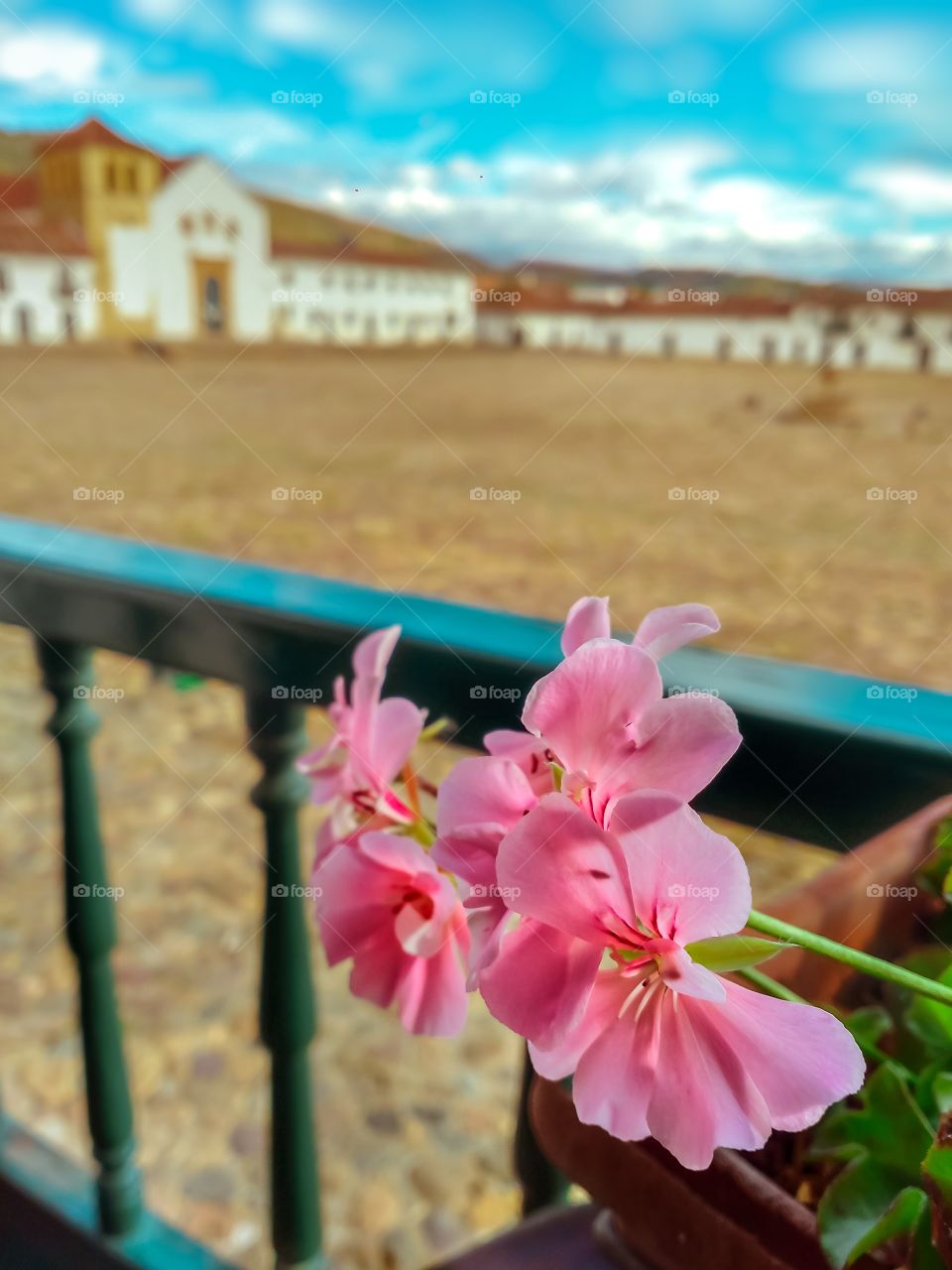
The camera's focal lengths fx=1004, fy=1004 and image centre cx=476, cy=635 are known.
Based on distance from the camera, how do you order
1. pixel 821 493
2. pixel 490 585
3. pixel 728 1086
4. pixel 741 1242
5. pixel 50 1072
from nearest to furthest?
1. pixel 728 1086
2. pixel 741 1242
3. pixel 50 1072
4. pixel 490 585
5. pixel 821 493

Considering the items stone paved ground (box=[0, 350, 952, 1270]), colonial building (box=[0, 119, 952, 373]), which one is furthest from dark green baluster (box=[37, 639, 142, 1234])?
colonial building (box=[0, 119, 952, 373])

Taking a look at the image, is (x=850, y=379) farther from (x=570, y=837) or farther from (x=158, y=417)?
(x=570, y=837)

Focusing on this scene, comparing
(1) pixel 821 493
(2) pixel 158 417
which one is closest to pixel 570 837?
(1) pixel 821 493

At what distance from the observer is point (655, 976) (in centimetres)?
23

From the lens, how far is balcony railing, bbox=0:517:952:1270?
1.50 feet

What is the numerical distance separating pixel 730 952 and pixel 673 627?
0.30 ft

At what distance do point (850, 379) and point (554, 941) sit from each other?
2090 centimetres
